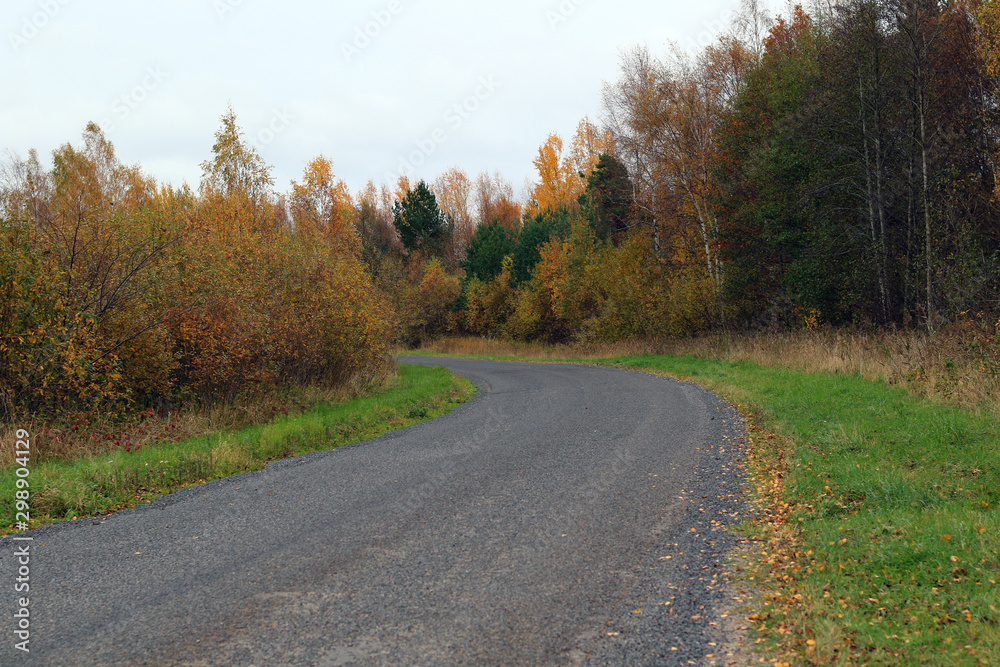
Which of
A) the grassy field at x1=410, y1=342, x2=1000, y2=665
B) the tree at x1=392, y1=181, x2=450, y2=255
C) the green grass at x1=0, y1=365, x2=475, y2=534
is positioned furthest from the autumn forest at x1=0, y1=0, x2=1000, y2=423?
the tree at x1=392, y1=181, x2=450, y2=255

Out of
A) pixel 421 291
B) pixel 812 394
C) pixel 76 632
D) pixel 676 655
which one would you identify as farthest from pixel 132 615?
pixel 421 291

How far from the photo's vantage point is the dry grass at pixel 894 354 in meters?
9.95

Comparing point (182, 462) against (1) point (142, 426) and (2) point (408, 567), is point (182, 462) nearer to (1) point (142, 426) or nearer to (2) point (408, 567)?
(1) point (142, 426)

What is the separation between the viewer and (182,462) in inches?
334

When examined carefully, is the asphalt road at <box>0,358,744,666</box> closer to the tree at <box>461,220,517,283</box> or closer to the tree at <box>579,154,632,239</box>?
the tree at <box>579,154,632,239</box>

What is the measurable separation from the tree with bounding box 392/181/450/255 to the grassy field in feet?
151

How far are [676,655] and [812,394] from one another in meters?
10.3

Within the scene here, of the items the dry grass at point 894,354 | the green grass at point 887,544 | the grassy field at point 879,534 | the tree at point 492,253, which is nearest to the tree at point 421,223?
the tree at point 492,253

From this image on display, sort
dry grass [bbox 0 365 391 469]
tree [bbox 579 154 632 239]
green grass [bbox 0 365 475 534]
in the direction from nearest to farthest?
green grass [bbox 0 365 475 534] < dry grass [bbox 0 365 391 469] < tree [bbox 579 154 632 239]

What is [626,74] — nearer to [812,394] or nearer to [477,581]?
[812,394]

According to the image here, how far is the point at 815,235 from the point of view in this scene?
21.2 meters

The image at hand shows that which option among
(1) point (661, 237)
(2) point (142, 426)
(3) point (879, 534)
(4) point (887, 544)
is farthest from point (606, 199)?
(4) point (887, 544)

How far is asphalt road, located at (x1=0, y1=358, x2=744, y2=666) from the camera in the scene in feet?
12.4

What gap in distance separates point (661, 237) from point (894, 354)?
58.0ft
